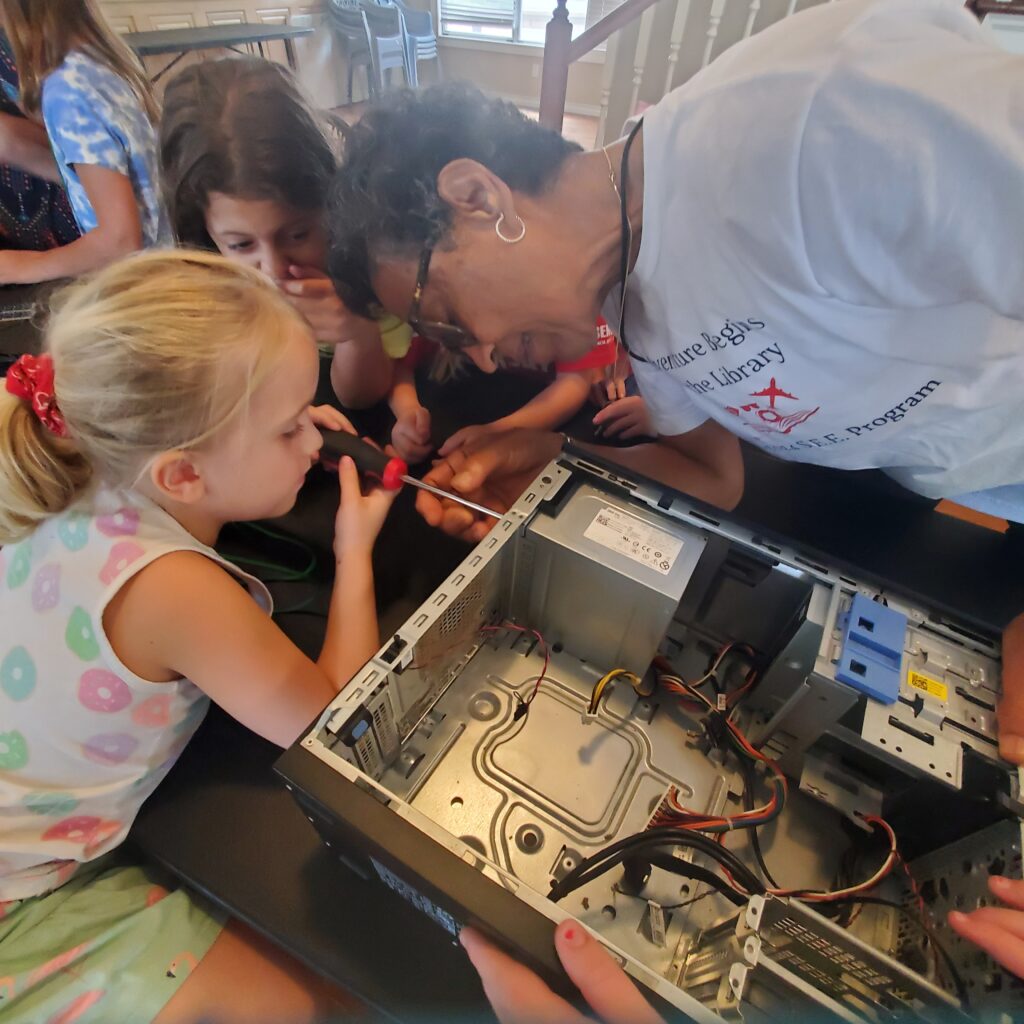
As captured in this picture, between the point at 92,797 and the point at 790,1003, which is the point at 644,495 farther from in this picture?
the point at 92,797

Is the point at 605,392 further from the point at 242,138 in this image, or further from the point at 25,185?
the point at 25,185

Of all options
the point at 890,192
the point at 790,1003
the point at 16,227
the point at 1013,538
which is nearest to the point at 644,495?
the point at 890,192

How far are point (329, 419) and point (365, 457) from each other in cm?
18

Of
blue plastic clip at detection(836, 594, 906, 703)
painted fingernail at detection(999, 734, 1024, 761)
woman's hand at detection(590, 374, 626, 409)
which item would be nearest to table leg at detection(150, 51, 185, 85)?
woman's hand at detection(590, 374, 626, 409)

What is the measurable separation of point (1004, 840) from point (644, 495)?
17.5 inches

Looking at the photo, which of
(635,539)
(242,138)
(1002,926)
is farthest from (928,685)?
(242,138)

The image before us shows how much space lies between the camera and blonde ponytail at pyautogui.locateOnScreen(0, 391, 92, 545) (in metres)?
0.60

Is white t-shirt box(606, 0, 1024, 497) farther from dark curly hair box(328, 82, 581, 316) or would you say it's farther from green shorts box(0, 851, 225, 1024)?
green shorts box(0, 851, 225, 1024)

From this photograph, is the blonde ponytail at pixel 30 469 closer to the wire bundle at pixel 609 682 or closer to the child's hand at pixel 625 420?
the wire bundle at pixel 609 682

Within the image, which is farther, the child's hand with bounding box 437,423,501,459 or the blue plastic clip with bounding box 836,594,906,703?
the child's hand with bounding box 437,423,501,459

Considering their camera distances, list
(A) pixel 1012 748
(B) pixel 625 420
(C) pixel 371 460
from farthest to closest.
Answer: (B) pixel 625 420
(C) pixel 371 460
(A) pixel 1012 748

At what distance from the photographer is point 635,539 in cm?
69

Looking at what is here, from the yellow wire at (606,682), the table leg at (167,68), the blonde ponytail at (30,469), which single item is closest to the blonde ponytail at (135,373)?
the blonde ponytail at (30,469)

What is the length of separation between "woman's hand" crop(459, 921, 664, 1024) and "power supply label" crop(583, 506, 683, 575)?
35cm
